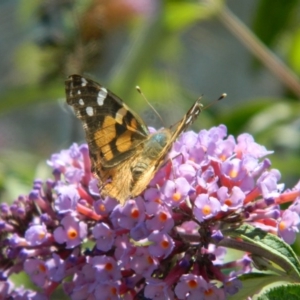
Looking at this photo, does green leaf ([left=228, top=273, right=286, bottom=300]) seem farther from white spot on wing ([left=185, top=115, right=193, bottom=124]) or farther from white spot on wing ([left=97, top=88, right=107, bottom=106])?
white spot on wing ([left=97, top=88, right=107, bottom=106])

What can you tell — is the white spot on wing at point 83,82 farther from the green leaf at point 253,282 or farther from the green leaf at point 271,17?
the green leaf at point 271,17

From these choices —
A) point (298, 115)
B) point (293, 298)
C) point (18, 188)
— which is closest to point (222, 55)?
point (298, 115)

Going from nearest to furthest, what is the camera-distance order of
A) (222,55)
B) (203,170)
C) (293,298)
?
(293,298), (203,170), (222,55)

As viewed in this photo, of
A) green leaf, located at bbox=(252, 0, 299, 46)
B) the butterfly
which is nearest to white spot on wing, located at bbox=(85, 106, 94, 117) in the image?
the butterfly

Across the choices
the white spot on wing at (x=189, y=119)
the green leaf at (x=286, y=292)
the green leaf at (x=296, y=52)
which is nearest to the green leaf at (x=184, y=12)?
the green leaf at (x=296, y=52)

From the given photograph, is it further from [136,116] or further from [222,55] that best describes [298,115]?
[222,55]

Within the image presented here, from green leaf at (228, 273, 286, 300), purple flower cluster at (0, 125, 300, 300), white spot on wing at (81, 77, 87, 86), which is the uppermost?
white spot on wing at (81, 77, 87, 86)
